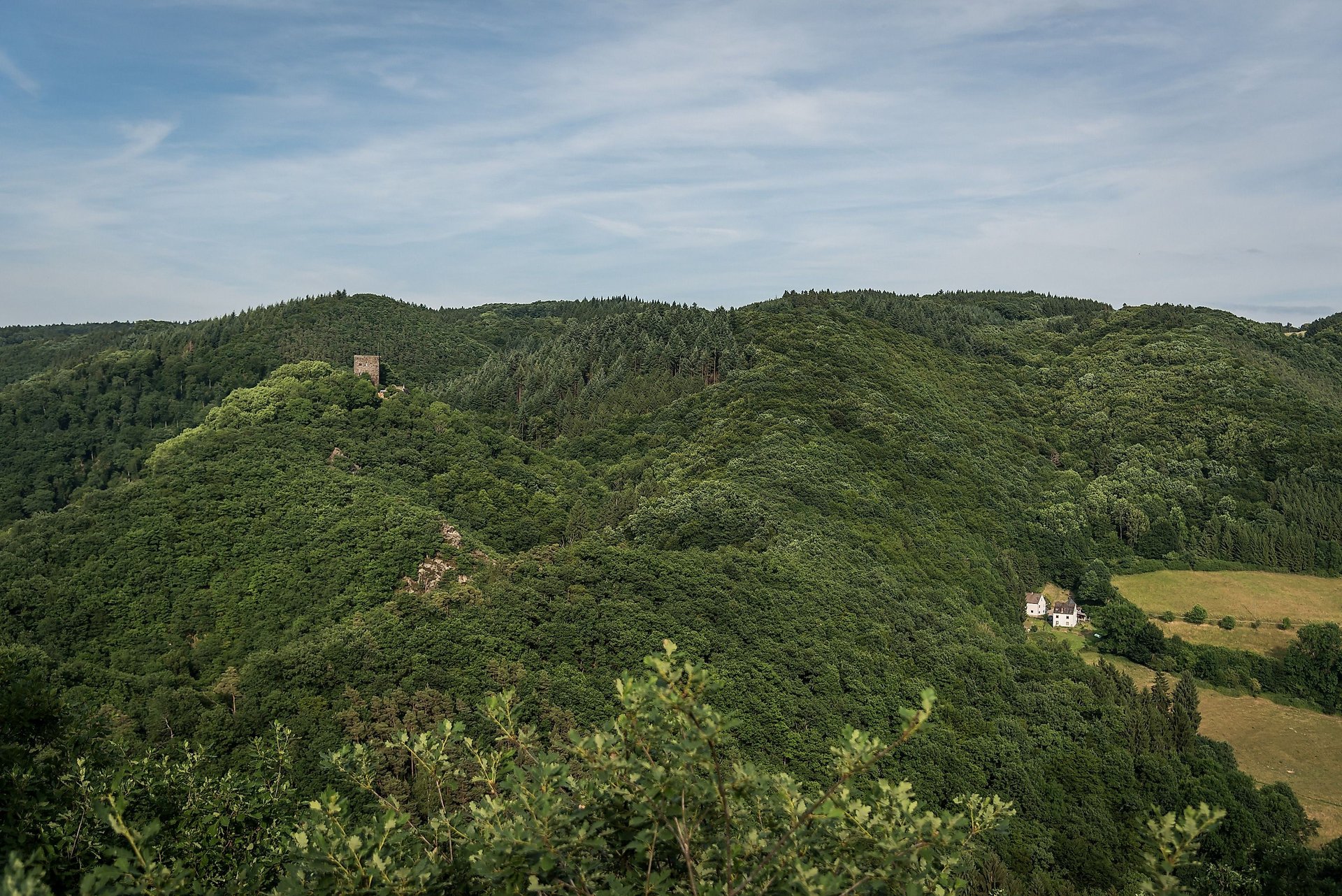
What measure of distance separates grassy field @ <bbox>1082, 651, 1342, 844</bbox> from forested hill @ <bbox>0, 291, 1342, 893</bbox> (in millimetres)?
3782

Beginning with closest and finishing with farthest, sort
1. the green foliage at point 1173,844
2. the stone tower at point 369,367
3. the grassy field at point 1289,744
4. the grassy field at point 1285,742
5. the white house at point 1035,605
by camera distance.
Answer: the green foliage at point 1173,844
the grassy field at point 1289,744
the grassy field at point 1285,742
the stone tower at point 369,367
the white house at point 1035,605

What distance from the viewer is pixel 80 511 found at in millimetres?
51188

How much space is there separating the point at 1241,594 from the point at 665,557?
89.9 meters

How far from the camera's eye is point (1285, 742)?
7281 cm

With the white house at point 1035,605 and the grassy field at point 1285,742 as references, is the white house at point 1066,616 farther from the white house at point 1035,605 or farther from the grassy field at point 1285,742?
the grassy field at point 1285,742

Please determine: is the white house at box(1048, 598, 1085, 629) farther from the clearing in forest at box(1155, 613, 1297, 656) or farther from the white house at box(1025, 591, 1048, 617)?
the clearing in forest at box(1155, 613, 1297, 656)

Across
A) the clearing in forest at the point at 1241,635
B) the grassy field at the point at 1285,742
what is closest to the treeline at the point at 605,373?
the grassy field at the point at 1285,742

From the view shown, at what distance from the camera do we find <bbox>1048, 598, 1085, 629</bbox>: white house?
94.3 meters

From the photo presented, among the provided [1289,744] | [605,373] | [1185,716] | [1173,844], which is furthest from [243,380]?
[1173,844]

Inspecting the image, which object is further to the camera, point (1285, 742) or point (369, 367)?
point (369, 367)

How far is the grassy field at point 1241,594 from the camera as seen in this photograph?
97.3 m

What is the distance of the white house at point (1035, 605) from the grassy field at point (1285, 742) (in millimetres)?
9407

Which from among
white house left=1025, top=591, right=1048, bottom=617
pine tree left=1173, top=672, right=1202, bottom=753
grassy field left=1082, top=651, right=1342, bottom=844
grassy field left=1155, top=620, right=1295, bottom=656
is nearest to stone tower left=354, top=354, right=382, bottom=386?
pine tree left=1173, top=672, right=1202, bottom=753

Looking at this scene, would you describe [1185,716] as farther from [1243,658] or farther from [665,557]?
[665,557]
